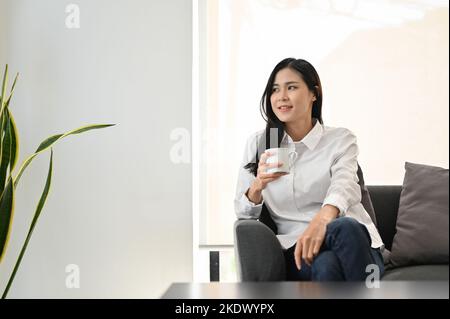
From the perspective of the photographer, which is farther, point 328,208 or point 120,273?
point 120,273

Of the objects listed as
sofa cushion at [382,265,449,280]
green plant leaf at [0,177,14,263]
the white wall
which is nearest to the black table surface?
sofa cushion at [382,265,449,280]

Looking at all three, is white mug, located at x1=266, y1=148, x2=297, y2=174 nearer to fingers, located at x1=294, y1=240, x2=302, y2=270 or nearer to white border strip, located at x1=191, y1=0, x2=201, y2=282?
fingers, located at x1=294, y1=240, x2=302, y2=270

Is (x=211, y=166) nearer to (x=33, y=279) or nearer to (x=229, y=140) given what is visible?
(x=229, y=140)

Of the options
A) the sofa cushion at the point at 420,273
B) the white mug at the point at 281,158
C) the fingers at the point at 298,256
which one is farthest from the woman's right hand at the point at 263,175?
the sofa cushion at the point at 420,273

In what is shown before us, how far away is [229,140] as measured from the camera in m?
1.62

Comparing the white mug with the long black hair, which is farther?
→ the long black hair

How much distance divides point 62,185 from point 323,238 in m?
1.11

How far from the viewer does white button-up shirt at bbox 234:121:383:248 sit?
911 mm

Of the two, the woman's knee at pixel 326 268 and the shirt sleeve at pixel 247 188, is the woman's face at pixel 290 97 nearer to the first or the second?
the shirt sleeve at pixel 247 188

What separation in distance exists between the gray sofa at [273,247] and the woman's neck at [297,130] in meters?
0.18

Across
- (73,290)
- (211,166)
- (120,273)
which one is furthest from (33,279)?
(211,166)

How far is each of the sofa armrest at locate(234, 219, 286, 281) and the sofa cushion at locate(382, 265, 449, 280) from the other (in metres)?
0.16

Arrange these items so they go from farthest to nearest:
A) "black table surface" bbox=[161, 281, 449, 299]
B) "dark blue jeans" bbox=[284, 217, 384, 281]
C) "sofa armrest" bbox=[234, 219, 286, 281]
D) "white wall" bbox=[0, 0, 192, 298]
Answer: "white wall" bbox=[0, 0, 192, 298]
"sofa armrest" bbox=[234, 219, 286, 281]
"dark blue jeans" bbox=[284, 217, 384, 281]
"black table surface" bbox=[161, 281, 449, 299]
